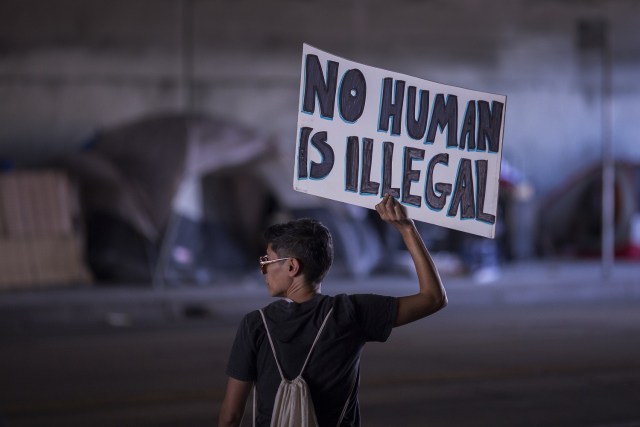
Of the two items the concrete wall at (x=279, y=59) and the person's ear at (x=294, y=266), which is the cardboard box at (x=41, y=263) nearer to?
the concrete wall at (x=279, y=59)

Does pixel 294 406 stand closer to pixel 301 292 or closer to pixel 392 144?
pixel 301 292

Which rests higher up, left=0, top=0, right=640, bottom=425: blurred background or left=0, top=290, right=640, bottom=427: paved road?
left=0, top=0, right=640, bottom=425: blurred background

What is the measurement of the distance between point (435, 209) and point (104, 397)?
5305mm

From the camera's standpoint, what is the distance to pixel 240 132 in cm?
1812

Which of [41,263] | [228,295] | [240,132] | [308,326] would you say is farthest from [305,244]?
[240,132]

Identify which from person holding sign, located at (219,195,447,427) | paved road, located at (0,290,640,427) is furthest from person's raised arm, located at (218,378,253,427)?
paved road, located at (0,290,640,427)

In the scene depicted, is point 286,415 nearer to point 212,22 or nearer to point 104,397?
point 104,397

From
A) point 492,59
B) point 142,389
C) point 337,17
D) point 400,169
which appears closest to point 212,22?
point 337,17

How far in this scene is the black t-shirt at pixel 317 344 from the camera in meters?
3.52

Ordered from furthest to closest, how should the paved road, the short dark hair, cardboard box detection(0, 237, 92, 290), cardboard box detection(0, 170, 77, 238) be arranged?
1. cardboard box detection(0, 237, 92, 290)
2. cardboard box detection(0, 170, 77, 238)
3. the paved road
4. the short dark hair

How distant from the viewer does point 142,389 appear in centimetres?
888

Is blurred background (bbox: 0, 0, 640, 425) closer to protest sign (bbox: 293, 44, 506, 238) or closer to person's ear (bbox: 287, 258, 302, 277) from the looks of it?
protest sign (bbox: 293, 44, 506, 238)

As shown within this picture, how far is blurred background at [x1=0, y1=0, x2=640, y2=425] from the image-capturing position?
17.2 metres

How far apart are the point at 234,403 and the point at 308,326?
339 millimetres
